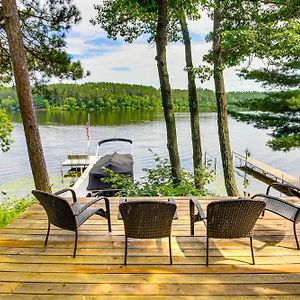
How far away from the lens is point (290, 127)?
15734 mm

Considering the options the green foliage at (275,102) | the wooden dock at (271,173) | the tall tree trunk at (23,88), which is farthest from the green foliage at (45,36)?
the wooden dock at (271,173)

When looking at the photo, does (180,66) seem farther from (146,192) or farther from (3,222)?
(3,222)

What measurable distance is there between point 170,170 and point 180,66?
3.15 meters

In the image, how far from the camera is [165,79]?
663 centimetres

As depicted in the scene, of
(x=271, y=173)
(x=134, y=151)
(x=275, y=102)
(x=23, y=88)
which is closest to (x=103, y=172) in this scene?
(x=23, y=88)

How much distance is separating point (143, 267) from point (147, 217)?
1.46 ft

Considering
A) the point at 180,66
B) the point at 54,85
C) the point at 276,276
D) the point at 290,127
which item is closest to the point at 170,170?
the point at 180,66

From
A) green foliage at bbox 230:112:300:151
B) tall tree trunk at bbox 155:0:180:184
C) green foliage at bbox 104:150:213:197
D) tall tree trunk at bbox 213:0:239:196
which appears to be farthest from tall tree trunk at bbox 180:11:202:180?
green foliage at bbox 230:112:300:151

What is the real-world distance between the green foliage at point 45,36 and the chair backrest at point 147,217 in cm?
576

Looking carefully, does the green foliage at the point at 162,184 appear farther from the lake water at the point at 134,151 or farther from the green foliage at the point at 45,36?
the lake water at the point at 134,151

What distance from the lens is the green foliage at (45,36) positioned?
6.86 meters

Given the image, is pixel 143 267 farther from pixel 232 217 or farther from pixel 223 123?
pixel 223 123

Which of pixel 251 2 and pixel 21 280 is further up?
pixel 251 2

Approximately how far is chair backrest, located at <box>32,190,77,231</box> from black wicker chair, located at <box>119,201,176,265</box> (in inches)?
22.9
